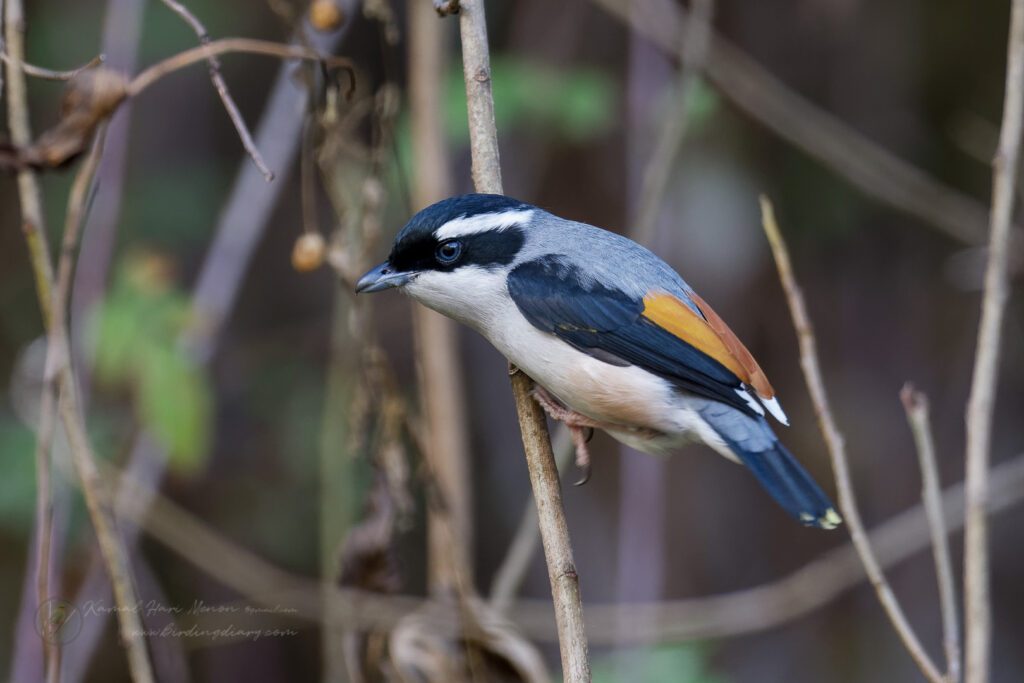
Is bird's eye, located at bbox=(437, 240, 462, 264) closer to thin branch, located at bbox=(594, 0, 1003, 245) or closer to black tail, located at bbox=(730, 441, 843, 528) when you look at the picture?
black tail, located at bbox=(730, 441, 843, 528)

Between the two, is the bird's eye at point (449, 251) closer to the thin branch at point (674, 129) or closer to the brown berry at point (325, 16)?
the brown berry at point (325, 16)

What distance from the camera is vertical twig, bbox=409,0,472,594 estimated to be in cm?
365

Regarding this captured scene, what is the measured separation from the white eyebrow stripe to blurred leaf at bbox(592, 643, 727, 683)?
208cm

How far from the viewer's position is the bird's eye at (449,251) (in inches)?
99.0

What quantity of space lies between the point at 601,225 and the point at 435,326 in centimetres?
173

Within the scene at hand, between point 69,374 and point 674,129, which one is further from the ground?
point 674,129

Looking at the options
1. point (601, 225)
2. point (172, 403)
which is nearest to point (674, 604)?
point (601, 225)

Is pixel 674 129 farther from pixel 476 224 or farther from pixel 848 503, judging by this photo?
pixel 848 503

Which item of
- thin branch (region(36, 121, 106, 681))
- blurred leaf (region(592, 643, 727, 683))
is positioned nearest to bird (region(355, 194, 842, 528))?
thin branch (region(36, 121, 106, 681))

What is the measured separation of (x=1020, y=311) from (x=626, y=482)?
2672 millimetres

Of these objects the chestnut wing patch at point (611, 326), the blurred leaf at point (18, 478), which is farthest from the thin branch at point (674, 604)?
the chestnut wing patch at point (611, 326)

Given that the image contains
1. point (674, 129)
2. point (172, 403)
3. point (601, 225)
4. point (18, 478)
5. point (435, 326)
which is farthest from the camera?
point (601, 225)

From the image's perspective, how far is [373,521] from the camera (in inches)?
110

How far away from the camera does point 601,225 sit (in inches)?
208
